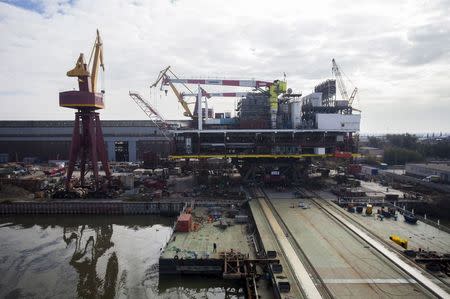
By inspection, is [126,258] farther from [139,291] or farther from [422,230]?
[422,230]

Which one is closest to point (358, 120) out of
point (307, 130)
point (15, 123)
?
point (307, 130)

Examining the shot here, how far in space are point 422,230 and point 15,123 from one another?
339 ft

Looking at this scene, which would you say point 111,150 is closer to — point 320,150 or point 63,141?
point 63,141

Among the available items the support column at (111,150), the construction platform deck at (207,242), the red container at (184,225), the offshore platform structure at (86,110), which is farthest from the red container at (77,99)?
the support column at (111,150)

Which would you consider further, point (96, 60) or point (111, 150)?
point (111, 150)

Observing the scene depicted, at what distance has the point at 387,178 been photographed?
212ft

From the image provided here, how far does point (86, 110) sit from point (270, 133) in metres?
30.3

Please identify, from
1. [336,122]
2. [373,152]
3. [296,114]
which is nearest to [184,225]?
[296,114]

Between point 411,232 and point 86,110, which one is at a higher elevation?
point 86,110

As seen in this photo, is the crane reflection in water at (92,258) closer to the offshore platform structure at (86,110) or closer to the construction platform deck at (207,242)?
the construction platform deck at (207,242)

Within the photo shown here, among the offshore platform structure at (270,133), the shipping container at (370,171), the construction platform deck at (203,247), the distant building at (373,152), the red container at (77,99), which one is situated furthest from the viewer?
the distant building at (373,152)

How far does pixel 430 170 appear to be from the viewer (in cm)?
6175

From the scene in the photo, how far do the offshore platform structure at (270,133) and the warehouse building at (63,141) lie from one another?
34.5 m

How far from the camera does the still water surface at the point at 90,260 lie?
25.9m
